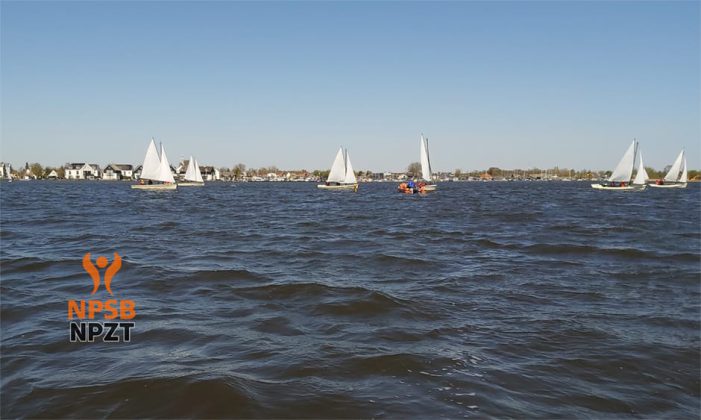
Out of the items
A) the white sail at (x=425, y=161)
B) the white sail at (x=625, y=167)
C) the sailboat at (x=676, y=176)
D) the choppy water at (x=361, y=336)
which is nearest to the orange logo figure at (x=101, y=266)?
the choppy water at (x=361, y=336)

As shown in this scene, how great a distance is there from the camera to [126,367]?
6137 mm

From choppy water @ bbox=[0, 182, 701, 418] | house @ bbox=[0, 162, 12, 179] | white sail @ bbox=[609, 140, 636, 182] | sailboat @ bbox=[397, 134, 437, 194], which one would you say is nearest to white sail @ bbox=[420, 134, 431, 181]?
sailboat @ bbox=[397, 134, 437, 194]

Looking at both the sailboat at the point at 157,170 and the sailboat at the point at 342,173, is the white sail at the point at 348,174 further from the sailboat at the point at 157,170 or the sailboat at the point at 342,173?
the sailboat at the point at 157,170

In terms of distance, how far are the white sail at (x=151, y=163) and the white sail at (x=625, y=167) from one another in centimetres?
8424

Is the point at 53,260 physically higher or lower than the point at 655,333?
higher

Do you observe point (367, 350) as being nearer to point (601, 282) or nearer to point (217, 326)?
point (217, 326)

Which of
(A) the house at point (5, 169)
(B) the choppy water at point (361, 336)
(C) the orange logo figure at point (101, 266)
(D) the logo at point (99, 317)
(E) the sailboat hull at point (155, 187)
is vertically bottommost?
(B) the choppy water at point (361, 336)

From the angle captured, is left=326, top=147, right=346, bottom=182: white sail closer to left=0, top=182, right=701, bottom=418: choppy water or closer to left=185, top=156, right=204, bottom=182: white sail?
left=185, top=156, right=204, bottom=182: white sail

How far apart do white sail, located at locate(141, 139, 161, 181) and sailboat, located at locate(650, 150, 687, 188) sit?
110792 millimetres

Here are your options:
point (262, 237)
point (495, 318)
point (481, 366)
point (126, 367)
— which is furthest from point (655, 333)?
point (262, 237)

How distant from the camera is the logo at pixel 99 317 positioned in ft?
24.4

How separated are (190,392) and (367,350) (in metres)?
2.73

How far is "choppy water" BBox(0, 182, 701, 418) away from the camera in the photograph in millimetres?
5422

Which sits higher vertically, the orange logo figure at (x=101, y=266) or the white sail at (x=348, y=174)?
the white sail at (x=348, y=174)
